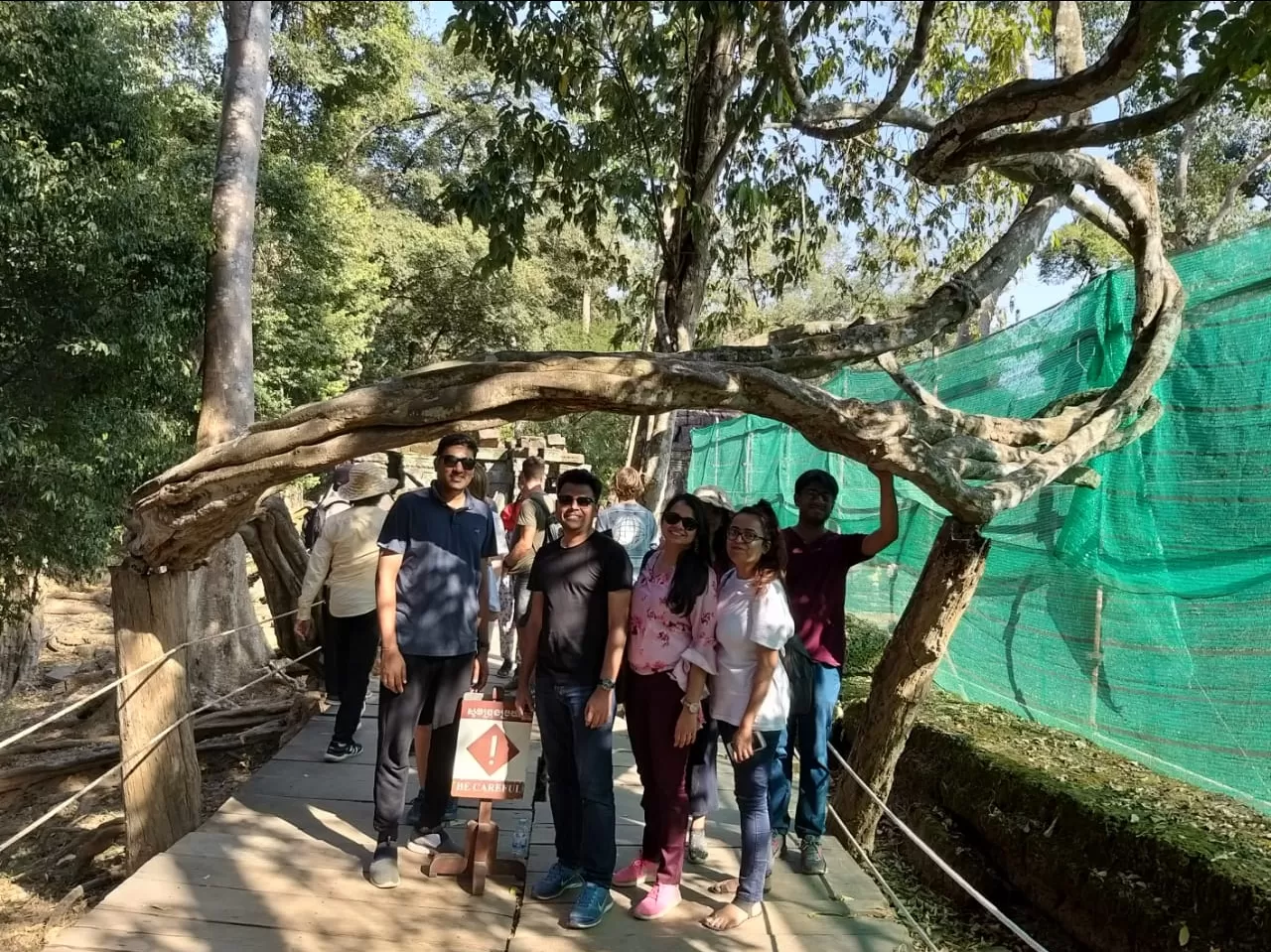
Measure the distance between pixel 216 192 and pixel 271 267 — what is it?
5854 mm

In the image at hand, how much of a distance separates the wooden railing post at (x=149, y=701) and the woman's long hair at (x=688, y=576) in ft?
6.82

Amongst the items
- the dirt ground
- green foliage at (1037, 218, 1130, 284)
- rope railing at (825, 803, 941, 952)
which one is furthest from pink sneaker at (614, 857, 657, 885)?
green foliage at (1037, 218, 1130, 284)

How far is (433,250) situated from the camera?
779 inches

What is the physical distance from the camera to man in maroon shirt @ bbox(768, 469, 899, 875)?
12.2ft

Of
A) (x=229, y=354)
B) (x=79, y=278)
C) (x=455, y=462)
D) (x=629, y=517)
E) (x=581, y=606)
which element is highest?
(x=79, y=278)

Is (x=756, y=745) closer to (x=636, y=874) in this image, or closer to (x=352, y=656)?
(x=636, y=874)

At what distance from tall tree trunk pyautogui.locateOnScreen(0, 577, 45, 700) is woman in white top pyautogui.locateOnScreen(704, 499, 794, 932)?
803cm

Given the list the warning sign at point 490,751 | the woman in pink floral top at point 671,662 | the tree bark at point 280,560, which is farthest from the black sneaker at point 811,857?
the tree bark at point 280,560

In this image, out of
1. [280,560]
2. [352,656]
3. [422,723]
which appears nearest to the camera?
[422,723]

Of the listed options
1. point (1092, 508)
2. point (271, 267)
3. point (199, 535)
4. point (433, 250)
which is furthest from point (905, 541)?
point (433, 250)

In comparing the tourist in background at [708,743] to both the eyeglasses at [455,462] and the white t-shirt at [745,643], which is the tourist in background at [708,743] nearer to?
the white t-shirt at [745,643]

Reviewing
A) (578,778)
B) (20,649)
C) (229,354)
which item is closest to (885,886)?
(578,778)

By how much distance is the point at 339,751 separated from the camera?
4.80 m

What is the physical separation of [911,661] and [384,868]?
2.36m
